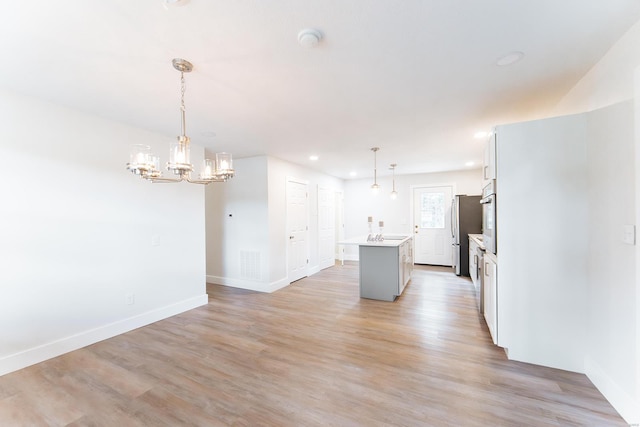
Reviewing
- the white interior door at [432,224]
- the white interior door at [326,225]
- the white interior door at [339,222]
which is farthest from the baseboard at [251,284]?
the white interior door at [432,224]

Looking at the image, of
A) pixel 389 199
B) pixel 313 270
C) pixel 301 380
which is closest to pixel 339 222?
pixel 389 199

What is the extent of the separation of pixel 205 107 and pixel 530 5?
2.69 m

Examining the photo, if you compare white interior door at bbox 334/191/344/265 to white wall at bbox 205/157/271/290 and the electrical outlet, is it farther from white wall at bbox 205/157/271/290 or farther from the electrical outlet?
the electrical outlet

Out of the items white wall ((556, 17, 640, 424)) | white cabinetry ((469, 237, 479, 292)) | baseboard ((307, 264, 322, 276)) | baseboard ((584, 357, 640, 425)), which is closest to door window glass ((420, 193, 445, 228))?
white cabinetry ((469, 237, 479, 292))

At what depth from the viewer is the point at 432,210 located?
711 cm

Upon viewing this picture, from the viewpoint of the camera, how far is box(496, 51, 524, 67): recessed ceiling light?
72.9 inches

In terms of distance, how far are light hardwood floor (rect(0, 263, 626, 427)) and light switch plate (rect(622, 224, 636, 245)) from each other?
1.17 metres

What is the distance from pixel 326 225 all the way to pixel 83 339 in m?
5.05

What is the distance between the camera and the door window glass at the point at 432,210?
7.02 metres

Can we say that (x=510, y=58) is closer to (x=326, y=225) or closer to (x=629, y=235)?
(x=629, y=235)

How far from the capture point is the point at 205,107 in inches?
106

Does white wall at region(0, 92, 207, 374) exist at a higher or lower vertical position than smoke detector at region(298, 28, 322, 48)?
lower

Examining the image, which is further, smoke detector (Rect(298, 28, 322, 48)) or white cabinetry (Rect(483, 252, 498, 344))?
white cabinetry (Rect(483, 252, 498, 344))

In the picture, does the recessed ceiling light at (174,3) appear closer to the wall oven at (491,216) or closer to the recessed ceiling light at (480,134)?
the wall oven at (491,216)
